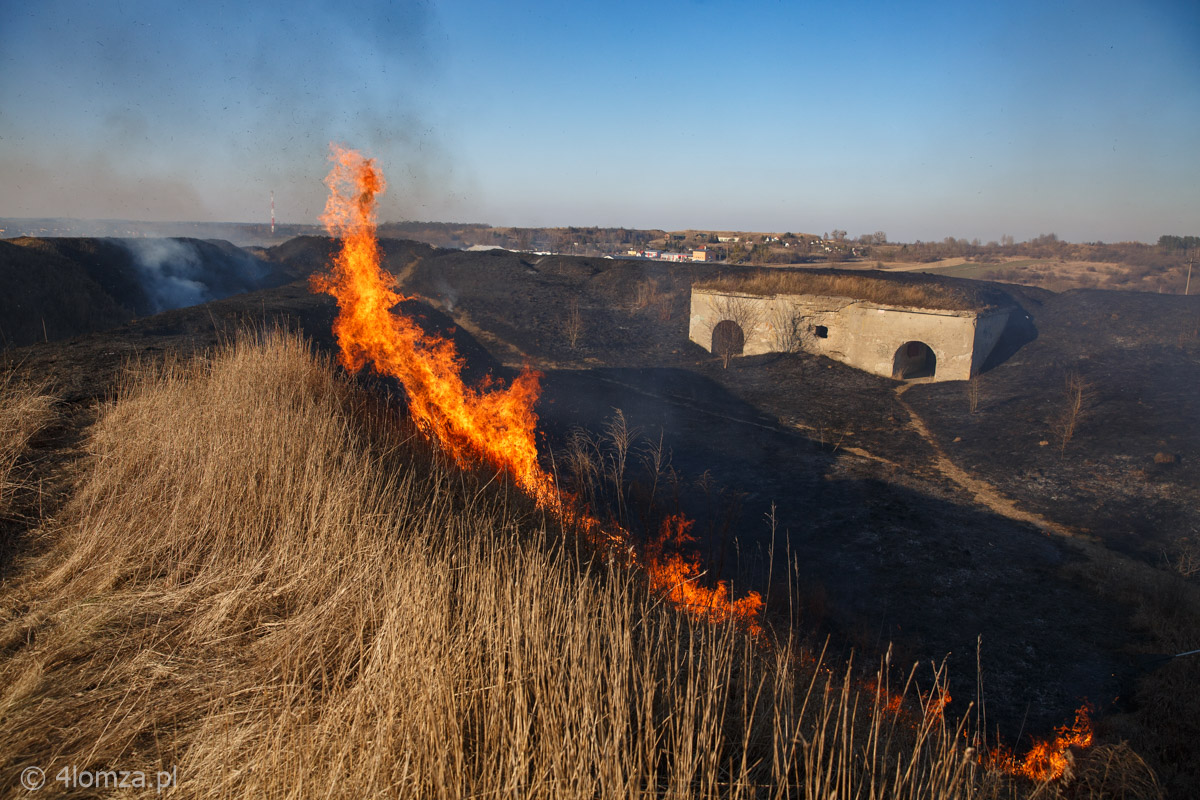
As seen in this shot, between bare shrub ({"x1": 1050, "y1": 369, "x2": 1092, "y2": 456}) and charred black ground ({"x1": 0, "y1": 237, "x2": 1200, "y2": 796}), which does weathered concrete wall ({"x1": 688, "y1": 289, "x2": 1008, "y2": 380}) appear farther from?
bare shrub ({"x1": 1050, "y1": 369, "x2": 1092, "y2": 456})

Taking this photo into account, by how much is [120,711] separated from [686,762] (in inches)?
94.9

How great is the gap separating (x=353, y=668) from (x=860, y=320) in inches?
857

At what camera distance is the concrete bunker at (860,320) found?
757 inches

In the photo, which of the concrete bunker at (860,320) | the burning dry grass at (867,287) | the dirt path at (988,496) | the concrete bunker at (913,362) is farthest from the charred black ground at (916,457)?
the burning dry grass at (867,287)

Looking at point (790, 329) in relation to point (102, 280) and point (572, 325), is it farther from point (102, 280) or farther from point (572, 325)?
point (102, 280)

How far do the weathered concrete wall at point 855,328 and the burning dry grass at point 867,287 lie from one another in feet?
0.99

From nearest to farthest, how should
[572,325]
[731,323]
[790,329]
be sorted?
[790,329], [731,323], [572,325]

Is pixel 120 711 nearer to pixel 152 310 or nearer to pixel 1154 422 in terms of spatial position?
pixel 1154 422

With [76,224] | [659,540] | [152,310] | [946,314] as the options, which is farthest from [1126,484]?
[76,224]

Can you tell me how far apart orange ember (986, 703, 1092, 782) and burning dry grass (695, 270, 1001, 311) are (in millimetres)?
15343

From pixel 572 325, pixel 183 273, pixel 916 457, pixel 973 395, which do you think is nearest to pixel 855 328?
pixel 973 395

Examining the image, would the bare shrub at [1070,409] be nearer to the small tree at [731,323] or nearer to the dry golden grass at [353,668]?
the small tree at [731,323]

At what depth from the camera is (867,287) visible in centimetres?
2197

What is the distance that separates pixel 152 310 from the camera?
82.3 ft
